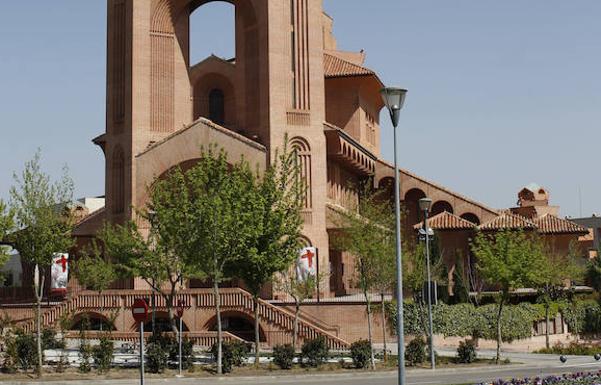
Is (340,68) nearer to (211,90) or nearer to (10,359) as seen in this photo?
(211,90)

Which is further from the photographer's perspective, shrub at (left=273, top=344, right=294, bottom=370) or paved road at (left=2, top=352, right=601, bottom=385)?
shrub at (left=273, top=344, right=294, bottom=370)

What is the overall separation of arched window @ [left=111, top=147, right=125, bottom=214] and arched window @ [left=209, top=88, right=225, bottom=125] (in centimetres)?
906

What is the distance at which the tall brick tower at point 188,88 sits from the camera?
172ft

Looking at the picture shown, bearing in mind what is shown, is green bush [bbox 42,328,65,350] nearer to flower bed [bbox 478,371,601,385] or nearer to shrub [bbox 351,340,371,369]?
shrub [bbox 351,340,371,369]

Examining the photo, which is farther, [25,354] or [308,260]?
[308,260]

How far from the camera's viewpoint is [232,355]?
3191 centimetres

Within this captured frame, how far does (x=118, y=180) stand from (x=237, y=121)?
9.33 meters

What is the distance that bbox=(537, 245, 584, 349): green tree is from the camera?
4931 centimetres

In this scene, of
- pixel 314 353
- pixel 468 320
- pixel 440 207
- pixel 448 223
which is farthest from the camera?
pixel 440 207

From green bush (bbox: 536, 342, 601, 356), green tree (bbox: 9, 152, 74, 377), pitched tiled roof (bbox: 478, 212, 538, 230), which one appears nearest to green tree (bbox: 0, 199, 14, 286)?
green tree (bbox: 9, 152, 74, 377)

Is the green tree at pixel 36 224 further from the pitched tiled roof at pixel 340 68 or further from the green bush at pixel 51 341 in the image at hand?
the pitched tiled roof at pixel 340 68

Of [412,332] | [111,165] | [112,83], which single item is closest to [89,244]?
[111,165]

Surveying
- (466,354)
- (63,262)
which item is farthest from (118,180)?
(466,354)

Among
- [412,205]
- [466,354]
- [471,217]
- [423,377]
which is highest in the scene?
[412,205]
